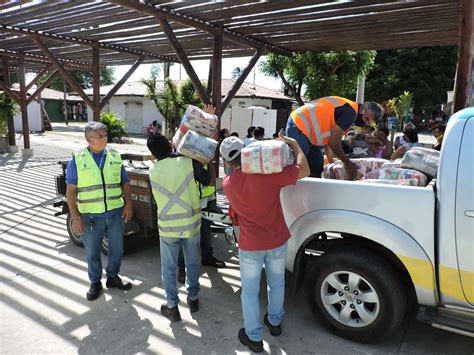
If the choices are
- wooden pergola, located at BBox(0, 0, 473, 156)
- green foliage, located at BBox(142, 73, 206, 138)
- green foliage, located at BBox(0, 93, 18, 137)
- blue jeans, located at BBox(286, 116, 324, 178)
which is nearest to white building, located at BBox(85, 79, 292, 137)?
green foliage, located at BBox(142, 73, 206, 138)

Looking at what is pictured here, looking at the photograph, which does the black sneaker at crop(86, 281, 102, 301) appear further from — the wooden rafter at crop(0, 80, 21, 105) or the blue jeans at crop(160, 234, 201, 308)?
the wooden rafter at crop(0, 80, 21, 105)

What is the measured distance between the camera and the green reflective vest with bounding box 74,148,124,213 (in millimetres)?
3512

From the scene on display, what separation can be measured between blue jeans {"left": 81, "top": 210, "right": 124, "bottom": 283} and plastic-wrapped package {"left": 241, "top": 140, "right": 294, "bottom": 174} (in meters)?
1.75

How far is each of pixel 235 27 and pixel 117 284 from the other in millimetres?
5215

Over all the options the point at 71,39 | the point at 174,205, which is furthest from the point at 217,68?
the point at 174,205

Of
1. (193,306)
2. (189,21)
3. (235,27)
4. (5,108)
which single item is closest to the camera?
(193,306)

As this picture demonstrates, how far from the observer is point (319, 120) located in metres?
3.86

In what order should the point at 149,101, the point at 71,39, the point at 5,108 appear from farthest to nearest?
1. the point at 149,101
2. the point at 5,108
3. the point at 71,39

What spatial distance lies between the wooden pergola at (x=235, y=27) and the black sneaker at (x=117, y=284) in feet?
12.7

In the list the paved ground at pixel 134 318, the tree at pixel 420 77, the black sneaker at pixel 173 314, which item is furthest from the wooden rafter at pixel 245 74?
the tree at pixel 420 77

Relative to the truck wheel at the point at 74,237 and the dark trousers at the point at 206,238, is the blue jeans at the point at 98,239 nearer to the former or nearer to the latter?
the dark trousers at the point at 206,238

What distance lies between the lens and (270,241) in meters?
2.74

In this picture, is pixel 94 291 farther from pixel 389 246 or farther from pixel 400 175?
pixel 400 175

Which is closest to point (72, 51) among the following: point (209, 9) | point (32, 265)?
point (209, 9)
